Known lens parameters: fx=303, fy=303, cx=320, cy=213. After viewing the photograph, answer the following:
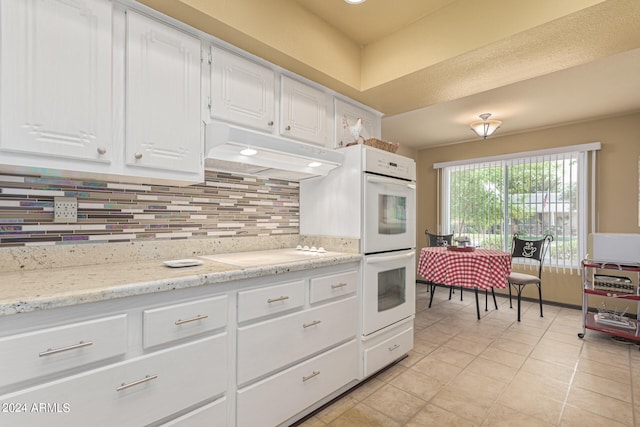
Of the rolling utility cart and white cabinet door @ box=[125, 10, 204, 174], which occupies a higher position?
white cabinet door @ box=[125, 10, 204, 174]

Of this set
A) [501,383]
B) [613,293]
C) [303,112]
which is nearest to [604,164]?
[613,293]

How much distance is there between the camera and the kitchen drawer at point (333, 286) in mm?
1792

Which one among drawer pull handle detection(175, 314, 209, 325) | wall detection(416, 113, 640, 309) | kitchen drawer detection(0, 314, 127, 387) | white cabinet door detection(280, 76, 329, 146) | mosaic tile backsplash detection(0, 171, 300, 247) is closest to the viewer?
kitchen drawer detection(0, 314, 127, 387)

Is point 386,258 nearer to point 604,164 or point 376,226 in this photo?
point 376,226

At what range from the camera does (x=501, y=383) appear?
2186 mm

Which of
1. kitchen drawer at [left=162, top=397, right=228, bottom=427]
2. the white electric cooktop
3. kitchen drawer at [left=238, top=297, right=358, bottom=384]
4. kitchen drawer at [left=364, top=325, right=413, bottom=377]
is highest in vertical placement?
the white electric cooktop

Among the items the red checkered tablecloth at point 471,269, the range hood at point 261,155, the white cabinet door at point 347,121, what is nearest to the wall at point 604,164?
the red checkered tablecloth at point 471,269

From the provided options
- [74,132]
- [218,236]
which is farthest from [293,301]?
[74,132]

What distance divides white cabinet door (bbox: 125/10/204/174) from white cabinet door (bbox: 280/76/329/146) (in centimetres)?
60

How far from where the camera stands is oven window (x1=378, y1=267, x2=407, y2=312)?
2260 millimetres

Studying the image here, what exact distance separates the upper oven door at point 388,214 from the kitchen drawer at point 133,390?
1.22 metres

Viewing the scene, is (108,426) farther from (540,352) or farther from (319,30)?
(540,352)

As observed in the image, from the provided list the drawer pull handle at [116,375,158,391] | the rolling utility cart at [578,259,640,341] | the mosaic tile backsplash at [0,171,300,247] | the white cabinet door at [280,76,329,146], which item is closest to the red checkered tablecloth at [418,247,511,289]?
the rolling utility cart at [578,259,640,341]

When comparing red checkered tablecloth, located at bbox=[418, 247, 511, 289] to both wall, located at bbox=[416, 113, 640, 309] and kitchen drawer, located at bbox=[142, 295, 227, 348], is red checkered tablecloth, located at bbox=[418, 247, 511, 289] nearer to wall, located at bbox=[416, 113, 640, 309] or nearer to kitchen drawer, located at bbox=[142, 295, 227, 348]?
wall, located at bbox=[416, 113, 640, 309]
